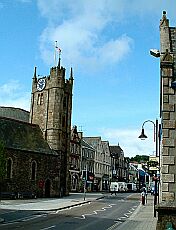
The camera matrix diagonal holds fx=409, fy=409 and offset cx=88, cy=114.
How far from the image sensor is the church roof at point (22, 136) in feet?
195

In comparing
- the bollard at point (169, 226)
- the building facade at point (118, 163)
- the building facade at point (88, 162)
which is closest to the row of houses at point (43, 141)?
the building facade at point (88, 162)

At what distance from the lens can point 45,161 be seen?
64062mm

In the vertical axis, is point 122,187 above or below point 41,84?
below

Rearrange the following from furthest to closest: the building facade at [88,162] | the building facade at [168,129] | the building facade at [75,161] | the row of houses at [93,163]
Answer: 1. the building facade at [88,162]
2. the row of houses at [93,163]
3. the building facade at [75,161]
4. the building facade at [168,129]

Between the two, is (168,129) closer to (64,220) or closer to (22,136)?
(64,220)

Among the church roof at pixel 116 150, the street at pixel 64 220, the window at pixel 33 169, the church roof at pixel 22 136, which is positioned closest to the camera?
the street at pixel 64 220

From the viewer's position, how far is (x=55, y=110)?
221 ft

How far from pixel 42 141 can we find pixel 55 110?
5.54 m

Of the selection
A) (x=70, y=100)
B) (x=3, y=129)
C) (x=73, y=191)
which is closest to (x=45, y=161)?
(x=3, y=129)

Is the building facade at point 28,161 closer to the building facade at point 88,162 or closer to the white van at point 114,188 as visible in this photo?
the white van at point 114,188

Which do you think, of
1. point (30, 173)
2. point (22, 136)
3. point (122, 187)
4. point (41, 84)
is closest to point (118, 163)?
point (122, 187)

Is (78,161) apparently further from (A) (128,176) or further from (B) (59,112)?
(A) (128,176)

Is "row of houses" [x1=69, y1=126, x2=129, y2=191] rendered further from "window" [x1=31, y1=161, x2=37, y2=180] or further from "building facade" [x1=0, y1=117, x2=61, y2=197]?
"window" [x1=31, y1=161, x2=37, y2=180]

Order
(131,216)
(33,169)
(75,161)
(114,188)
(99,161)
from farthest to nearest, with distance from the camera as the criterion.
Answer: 1. (99,161)
2. (114,188)
3. (75,161)
4. (33,169)
5. (131,216)
